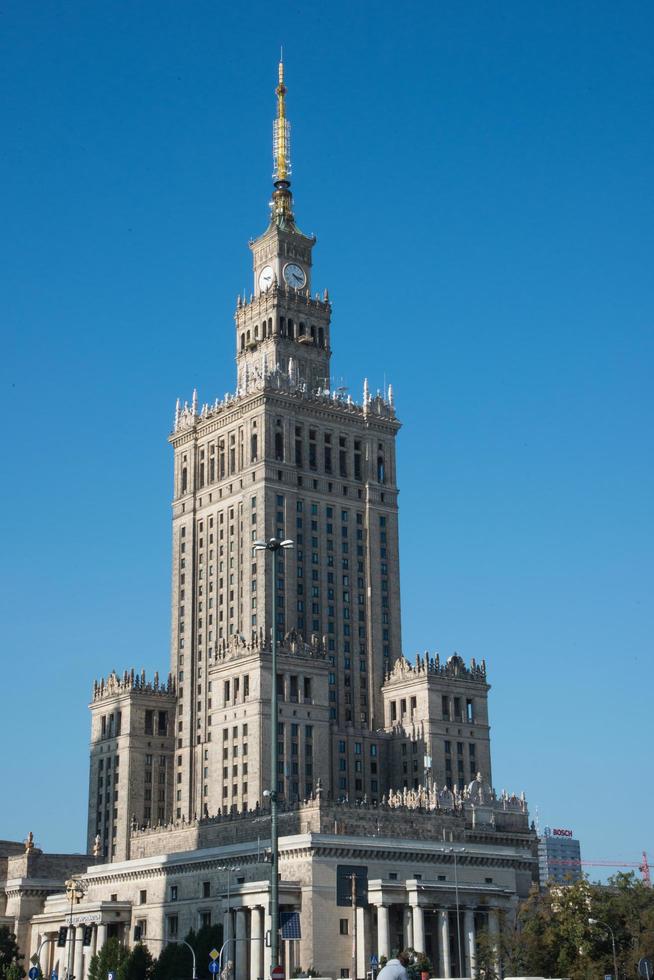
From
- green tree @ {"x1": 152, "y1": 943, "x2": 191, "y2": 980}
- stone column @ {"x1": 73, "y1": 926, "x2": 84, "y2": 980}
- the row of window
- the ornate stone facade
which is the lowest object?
green tree @ {"x1": 152, "y1": 943, "x2": 191, "y2": 980}

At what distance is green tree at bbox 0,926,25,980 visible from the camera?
135 meters

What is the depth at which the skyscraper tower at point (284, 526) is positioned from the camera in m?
176

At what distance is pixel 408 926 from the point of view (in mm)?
130375

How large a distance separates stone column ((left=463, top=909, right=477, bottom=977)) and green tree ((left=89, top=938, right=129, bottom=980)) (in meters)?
32.7

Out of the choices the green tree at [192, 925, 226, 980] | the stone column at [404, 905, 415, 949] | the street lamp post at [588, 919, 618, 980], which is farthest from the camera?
the stone column at [404, 905, 415, 949]

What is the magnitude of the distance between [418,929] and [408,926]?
2192mm

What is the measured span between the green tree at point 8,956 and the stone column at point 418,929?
39.2 m

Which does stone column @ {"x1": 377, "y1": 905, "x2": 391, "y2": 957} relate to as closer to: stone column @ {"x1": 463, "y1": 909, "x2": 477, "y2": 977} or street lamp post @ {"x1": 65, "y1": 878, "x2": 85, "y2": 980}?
stone column @ {"x1": 463, "y1": 909, "x2": 477, "y2": 977}

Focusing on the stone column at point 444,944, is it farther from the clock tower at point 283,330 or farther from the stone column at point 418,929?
the clock tower at point 283,330

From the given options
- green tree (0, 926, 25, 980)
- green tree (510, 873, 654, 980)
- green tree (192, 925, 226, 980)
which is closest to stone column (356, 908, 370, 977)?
green tree (192, 925, 226, 980)

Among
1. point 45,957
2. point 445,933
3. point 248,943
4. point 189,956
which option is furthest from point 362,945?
point 45,957

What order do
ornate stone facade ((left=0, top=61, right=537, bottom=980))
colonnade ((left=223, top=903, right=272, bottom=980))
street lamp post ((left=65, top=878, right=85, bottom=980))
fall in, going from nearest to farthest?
street lamp post ((left=65, top=878, right=85, bottom=980))
colonnade ((left=223, top=903, right=272, bottom=980))
ornate stone facade ((left=0, top=61, right=537, bottom=980))

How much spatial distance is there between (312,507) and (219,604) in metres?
17.9

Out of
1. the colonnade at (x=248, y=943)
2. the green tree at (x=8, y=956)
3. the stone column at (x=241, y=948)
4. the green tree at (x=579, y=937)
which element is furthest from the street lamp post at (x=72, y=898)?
the green tree at (x=579, y=937)
